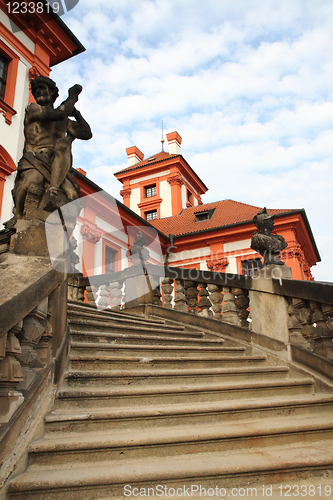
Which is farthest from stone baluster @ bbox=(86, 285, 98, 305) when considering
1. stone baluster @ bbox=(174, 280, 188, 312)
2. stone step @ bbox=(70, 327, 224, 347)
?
stone step @ bbox=(70, 327, 224, 347)

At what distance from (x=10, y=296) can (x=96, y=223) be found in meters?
16.0

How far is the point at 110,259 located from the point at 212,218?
875cm

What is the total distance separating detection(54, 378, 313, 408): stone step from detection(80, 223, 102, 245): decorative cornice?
1403 cm

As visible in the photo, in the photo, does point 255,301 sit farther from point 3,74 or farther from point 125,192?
point 125,192

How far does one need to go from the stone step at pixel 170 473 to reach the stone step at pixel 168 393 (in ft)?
1.83

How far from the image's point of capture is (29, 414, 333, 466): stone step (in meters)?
2.20

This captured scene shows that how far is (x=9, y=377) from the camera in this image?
1.97 meters

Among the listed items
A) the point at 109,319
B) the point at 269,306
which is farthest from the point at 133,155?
the point at 269,306

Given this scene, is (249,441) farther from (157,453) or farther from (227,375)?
(227,375)

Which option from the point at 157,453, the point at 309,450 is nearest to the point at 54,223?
the point at 157,453

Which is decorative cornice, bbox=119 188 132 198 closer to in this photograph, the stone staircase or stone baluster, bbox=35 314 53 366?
the stone staircase

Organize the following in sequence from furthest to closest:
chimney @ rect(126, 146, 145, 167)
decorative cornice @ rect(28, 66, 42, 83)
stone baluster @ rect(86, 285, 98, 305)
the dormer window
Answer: chimney @ rect(126, 146, 145, 167) → the dormer window → decorative cornice @ rect(28, 66, 42, 83) → stone baluster @ rect(86, 285, 98, 305)

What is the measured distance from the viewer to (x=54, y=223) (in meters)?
2.98

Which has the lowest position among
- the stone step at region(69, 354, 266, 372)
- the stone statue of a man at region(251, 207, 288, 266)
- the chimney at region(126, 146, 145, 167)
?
the stone step at region(69, 354, 266, 372)
